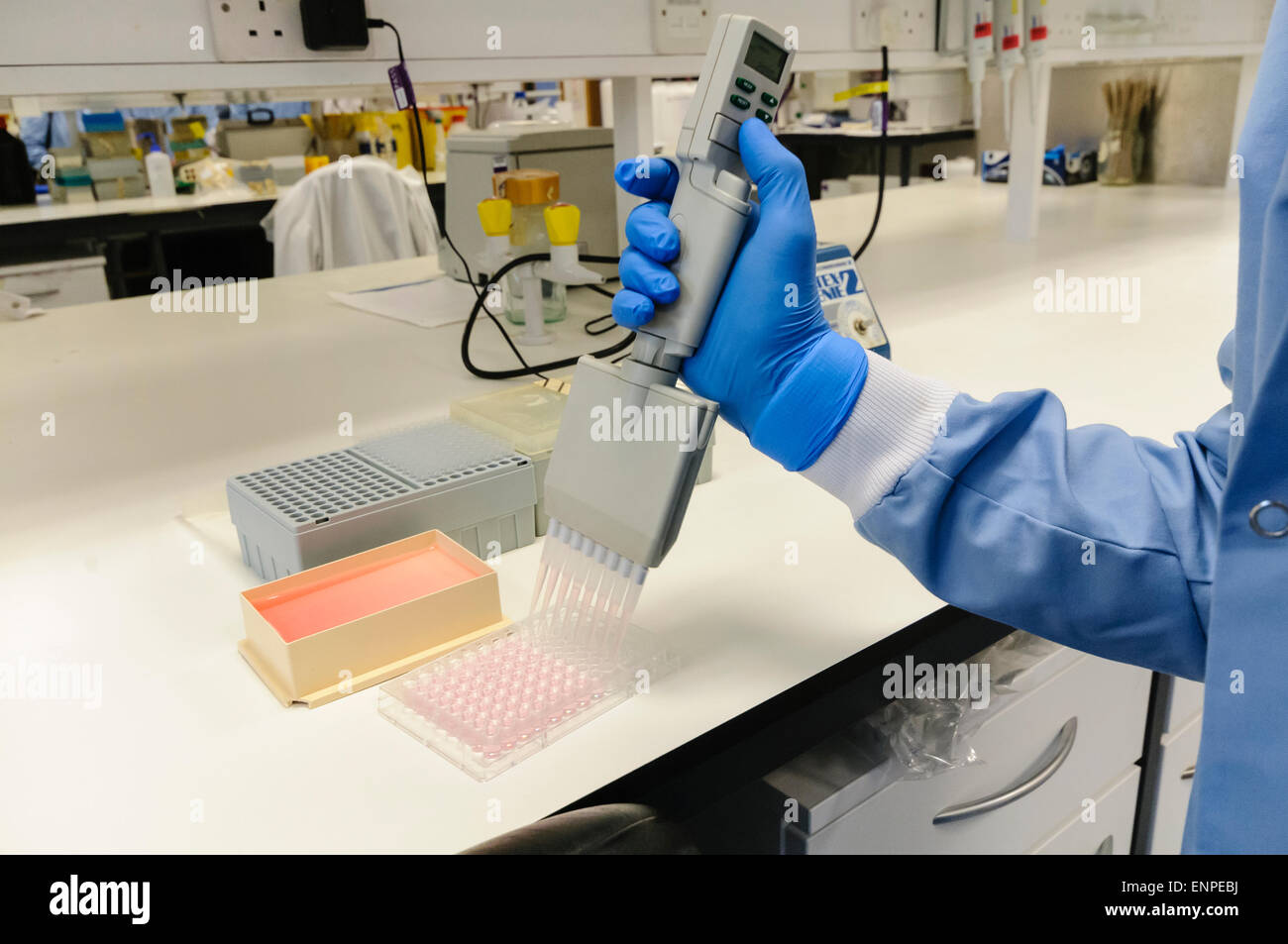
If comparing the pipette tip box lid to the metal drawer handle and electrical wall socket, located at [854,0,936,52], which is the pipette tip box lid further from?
electrical wall socket, located at [854,0,936,52]

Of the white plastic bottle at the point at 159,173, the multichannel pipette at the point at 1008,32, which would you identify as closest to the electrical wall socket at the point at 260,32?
the multichannel pipette at the point at 1008,32

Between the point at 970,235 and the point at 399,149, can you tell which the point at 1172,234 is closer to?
the point at 970,235

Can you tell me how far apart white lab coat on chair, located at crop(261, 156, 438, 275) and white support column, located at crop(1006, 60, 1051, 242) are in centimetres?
190

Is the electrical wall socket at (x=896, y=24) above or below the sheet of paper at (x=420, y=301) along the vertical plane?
above

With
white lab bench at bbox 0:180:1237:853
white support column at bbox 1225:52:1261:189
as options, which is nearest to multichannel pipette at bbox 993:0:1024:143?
white lab bench at bbox 0:180:1237:853

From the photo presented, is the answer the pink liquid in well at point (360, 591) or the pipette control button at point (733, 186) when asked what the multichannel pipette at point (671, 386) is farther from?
the pink liquid in well at point (360, 591)

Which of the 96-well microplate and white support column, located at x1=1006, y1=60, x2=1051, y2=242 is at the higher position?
white support column, located at x1=1006, y1=60, x2=1051, y2=242

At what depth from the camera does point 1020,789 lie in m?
0.89

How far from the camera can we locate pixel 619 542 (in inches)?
25.7

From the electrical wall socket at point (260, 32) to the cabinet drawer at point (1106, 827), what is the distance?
46.0 inches

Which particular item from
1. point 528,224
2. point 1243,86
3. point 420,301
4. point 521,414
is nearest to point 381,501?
point 521,414

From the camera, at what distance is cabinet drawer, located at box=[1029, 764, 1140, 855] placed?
989mm

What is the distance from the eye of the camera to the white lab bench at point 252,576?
0.57 m
